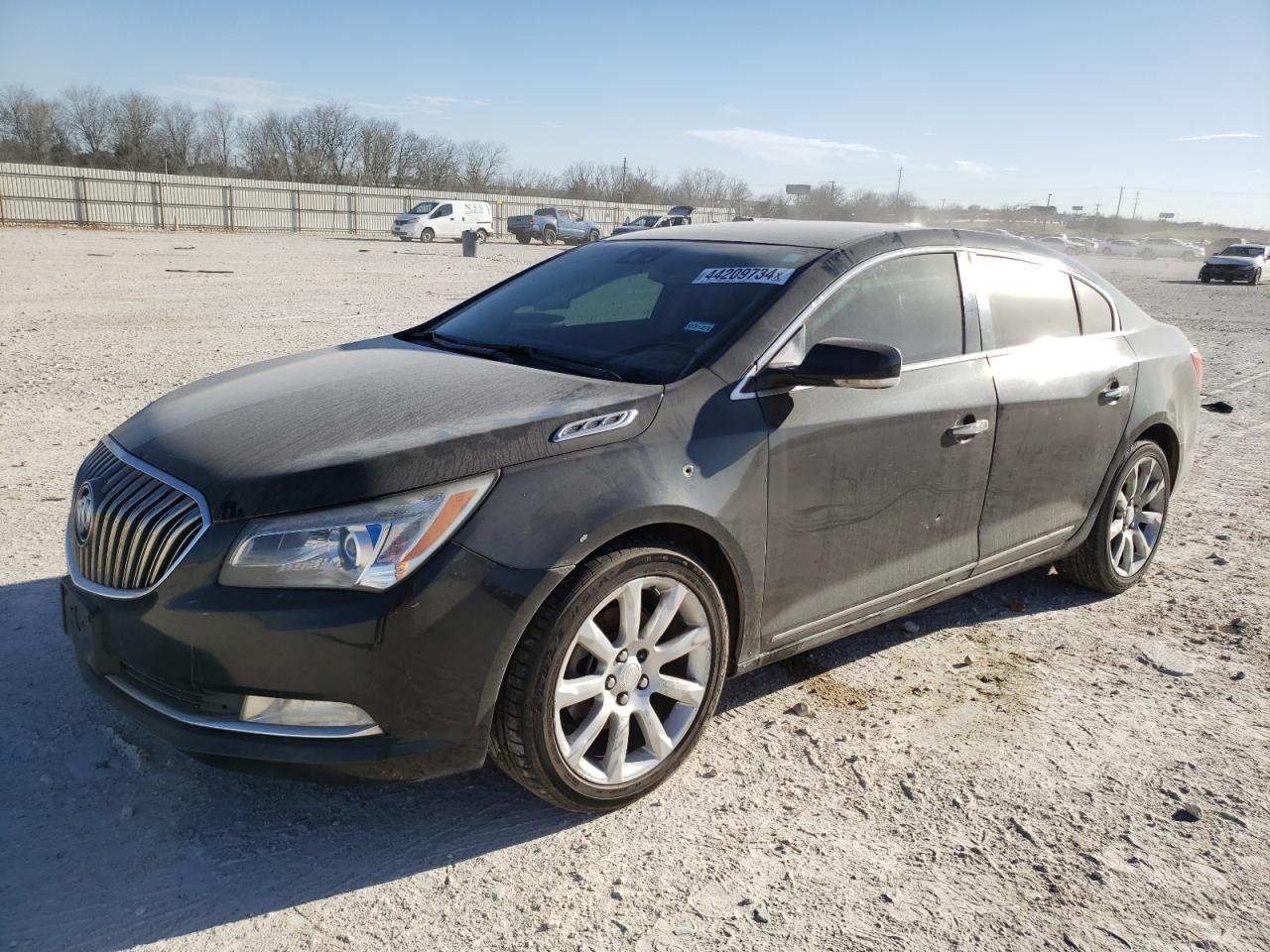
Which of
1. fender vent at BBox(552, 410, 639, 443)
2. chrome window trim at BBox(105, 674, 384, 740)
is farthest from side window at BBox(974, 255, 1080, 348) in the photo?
chrome window trim at BBox(105, 674, 384, 740)

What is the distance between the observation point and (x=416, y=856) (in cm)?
274

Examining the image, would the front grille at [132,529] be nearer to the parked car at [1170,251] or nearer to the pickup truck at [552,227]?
the pickup truck at [552,227]

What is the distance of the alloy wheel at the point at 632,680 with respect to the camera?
Result: 2812 millimetres

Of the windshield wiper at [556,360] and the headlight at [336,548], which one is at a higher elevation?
the windshield wiper at [556,360]

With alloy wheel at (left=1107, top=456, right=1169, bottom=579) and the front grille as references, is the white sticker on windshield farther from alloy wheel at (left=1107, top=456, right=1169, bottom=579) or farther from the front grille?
alloy wheel at (left=1107, top=456, right=1169, bottom=579)

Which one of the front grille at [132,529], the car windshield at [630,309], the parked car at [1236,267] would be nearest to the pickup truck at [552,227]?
the parked car at [1236,267]

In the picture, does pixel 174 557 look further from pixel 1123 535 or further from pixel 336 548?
pixel 1123 535

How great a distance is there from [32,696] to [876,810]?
281cm

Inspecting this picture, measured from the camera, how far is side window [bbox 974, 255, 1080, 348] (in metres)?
4.06

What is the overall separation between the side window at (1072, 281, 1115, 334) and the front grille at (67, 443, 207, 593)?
12.3ft

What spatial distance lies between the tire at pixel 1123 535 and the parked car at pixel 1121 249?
78074 millimetres

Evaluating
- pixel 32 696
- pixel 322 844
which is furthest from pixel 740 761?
pixel 32 696

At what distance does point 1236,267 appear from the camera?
36406mm

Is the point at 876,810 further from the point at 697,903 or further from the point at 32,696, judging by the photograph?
the point at 32,696
